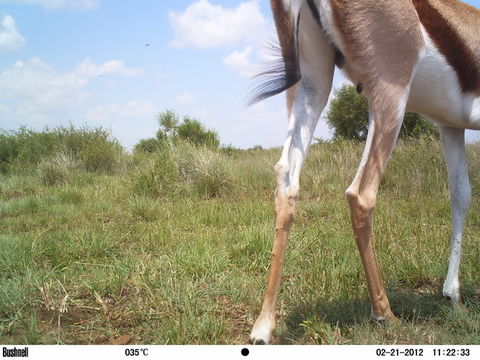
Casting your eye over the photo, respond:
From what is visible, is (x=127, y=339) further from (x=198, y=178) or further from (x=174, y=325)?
(x=198, y=178)

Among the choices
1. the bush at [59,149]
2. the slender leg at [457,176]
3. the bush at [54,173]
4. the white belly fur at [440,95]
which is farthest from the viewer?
the bush at [59,149]

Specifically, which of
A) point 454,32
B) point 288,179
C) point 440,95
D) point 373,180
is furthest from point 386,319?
point 454,32

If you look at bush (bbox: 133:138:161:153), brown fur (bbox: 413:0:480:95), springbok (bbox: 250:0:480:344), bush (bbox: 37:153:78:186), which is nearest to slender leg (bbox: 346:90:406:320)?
springbok (bbox: 250:0:480:344)

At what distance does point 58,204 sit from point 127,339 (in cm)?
534

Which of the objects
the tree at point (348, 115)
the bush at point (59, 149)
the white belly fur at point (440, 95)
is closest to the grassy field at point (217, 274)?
the white belly fur at point (440, 95)

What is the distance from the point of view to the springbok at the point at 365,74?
2271 millimetres

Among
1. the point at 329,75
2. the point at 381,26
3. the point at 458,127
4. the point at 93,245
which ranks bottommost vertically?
the point at 93,245

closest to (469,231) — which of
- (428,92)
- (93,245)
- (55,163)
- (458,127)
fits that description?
(458,127)

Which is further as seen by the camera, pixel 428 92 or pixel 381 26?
pixel 428 92

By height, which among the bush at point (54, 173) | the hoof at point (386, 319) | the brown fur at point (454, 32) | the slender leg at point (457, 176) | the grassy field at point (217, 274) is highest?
the brown fur at point (454, 32)

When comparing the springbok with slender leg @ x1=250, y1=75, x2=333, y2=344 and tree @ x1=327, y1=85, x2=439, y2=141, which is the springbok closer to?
slender leg @ x1=250, y1=75, x2=333, y2=344

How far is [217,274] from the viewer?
10.3ft

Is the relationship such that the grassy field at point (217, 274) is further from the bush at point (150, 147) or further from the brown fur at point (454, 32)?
the bush at point (150, 147)

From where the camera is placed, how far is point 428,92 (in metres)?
2.53
